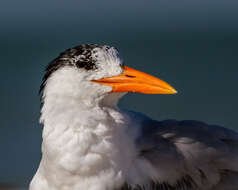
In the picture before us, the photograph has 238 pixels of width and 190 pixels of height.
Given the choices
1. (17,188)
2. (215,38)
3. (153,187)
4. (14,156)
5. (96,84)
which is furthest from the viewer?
(215,38)

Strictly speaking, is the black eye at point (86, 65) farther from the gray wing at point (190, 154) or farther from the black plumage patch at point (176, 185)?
the black plumage patch at point (176, 185)

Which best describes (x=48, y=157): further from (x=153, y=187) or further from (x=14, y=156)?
(x=14, y=156)

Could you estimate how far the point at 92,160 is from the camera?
2.42 meters

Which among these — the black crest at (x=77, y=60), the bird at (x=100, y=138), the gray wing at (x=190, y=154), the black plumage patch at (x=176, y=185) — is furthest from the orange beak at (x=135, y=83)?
the black plumage patch at (x=176, y=185)

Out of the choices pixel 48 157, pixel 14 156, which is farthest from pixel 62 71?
pixel 14 156

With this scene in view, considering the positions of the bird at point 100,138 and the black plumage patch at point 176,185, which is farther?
the black plumage patch at point 176,185

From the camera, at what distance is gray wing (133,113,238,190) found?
2596mm

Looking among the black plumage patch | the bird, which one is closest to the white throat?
the bird

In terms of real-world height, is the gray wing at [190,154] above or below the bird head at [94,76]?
below

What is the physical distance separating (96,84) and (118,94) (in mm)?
191

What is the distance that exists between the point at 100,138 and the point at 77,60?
1.41 feet

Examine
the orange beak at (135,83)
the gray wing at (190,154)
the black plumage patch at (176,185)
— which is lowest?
the black plumage patch at (176,185)

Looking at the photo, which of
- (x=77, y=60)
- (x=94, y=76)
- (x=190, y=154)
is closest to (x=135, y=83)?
(x=94, y=76)

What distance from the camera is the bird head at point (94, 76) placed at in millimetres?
2383
